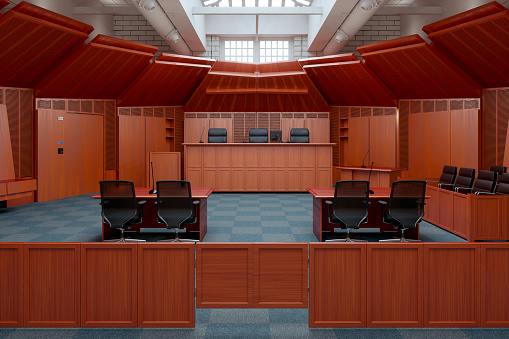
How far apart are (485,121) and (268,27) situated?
301 inches

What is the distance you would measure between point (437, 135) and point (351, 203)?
648 cm

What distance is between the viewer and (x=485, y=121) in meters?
8.73

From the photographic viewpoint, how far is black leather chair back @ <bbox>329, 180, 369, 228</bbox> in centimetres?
469

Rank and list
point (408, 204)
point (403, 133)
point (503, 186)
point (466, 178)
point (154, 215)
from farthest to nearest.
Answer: point (403, 133) < point (466, 178) < point (154, 215) < point (503, 186) < point (408, 204)

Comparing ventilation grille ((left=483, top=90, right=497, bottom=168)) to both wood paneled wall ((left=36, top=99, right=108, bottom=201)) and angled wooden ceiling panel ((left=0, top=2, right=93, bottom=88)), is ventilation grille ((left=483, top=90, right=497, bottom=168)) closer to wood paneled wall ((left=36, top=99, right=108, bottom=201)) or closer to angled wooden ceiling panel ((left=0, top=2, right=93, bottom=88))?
angled wooden ceiling panel ((left=0, top=2, right=93, bottom=88))

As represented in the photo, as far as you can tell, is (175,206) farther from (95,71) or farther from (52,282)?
(95,71)

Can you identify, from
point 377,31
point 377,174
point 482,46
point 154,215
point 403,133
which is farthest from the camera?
point 377,31

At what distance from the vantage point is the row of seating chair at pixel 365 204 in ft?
15.3

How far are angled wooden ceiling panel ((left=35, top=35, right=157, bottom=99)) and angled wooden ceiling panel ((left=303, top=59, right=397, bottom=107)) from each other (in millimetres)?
5060

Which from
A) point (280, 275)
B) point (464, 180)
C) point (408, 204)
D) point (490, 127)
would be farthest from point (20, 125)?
point (490, 127)

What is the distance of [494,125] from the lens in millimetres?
8523

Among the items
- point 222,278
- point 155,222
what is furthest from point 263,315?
point 155,222

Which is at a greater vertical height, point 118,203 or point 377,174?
point 377,174

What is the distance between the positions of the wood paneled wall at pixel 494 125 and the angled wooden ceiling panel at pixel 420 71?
39 cm
